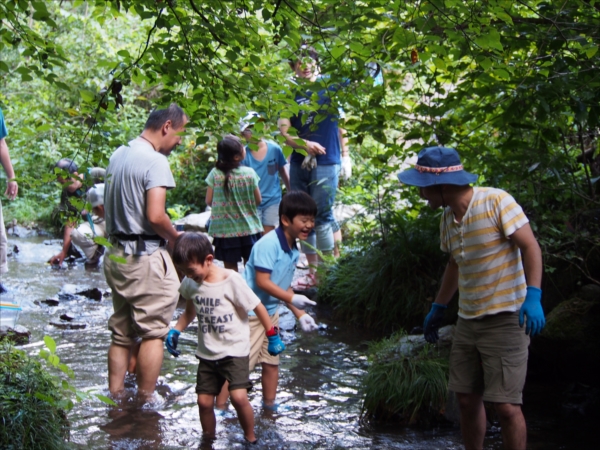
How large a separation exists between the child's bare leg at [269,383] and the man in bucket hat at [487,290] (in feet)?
4.55

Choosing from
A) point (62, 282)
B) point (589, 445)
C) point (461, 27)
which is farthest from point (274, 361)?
point (62, 282)

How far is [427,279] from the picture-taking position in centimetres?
681

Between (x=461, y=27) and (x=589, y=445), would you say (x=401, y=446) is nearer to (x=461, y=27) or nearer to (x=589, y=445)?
(x=589, y=445)

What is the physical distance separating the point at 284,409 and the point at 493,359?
5.75 ft

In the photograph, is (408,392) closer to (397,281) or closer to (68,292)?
(397,281)

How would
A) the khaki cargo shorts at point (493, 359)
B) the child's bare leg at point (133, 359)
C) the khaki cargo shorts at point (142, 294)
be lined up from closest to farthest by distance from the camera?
the khaki cargo shorts at point (493, 359) → the khaki cargo shorts at point (142, 294) → the child's bare leg at point (133, 359)

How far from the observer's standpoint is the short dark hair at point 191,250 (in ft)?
13.6

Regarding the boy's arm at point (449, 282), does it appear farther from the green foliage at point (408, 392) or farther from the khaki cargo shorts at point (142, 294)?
the khaki cargo shorts at point (142, 294)

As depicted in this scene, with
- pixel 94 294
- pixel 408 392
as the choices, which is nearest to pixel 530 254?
pixel 408 392

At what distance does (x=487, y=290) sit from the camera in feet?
12.1

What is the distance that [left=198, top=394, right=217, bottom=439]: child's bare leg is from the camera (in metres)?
4.16

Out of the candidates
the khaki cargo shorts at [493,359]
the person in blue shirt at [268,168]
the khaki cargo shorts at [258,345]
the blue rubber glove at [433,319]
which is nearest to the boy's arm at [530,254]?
the khaki cargo shorts at [493,359]

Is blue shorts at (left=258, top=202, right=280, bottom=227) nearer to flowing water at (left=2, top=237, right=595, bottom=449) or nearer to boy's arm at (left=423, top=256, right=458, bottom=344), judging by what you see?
flowing water at (left=2, top=237, right=595, bottom=449)

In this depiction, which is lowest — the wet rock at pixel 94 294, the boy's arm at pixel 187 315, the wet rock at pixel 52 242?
the wet rock at pixel 94 294
